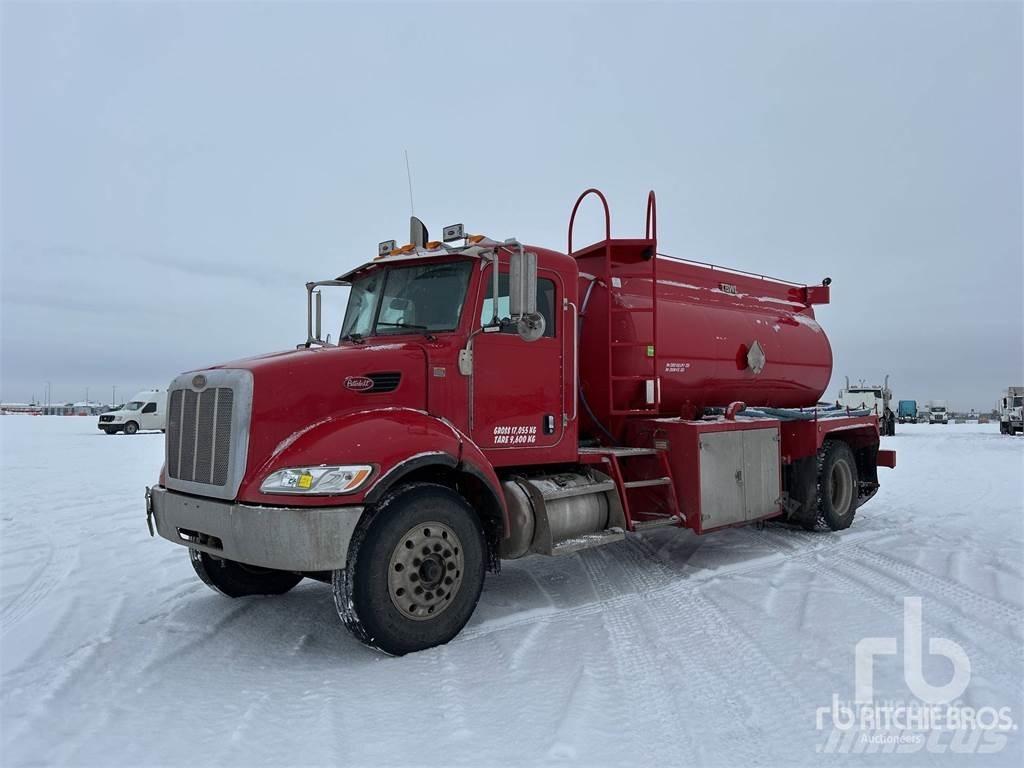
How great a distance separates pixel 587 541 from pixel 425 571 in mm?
1627

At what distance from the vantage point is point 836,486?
30.1 feet

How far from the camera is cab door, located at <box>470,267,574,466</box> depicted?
17.9 ft

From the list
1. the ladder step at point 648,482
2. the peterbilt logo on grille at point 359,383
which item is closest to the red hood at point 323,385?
the peterbilt logo on grille at point 359,383

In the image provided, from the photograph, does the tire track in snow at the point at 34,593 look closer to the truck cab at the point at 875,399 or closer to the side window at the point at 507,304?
the side window at the point at 507,304

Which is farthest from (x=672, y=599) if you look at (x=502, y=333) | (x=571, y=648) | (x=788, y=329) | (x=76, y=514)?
(x=76, y=514)

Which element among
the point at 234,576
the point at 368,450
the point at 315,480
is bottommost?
the point at 234,576

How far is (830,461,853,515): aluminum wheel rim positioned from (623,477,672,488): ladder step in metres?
3.51

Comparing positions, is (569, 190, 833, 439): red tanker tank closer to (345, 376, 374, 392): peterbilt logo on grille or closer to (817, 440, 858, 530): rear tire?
(817, 440, 858, 530): rear tire


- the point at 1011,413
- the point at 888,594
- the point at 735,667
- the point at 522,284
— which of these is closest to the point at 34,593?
the point at 522,284

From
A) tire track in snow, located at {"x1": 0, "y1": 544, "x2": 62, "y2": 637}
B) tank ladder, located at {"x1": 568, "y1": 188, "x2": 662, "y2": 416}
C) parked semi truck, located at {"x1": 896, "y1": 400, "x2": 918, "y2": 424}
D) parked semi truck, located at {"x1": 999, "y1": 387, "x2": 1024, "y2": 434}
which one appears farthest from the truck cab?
tire track in snow, located at {"x1": 0, "y1": 544, "x2": 62, "y2": 637}

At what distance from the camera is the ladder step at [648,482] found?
21.1 feet

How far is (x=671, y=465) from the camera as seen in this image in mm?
6895

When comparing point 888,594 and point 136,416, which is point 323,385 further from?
point 136,416

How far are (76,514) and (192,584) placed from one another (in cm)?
461
